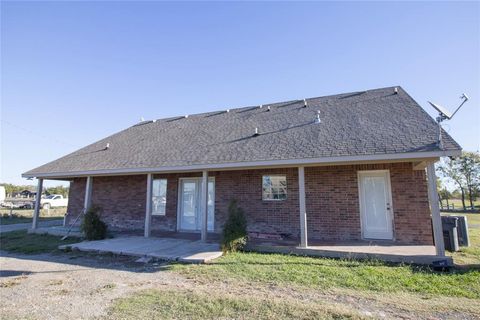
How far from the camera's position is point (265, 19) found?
1070 cm

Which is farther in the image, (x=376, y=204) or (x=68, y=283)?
(x=376, y=204)

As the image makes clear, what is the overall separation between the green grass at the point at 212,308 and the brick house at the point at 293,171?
3.62 meters

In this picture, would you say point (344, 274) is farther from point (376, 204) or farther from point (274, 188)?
point (274, 188)

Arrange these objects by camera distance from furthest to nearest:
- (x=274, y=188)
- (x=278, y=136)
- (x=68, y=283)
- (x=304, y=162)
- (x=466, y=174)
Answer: (x=466, y=174) → (x=274, y=188) → (x=278, y=136) → (x=304, y=162) → (x=68, y=283)

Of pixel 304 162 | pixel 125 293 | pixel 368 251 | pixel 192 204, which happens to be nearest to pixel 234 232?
pixel 304 162

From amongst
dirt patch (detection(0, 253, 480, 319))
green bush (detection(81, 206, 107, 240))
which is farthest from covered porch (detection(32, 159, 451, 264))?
dirt patch (detection(0, 253, 480, 319))

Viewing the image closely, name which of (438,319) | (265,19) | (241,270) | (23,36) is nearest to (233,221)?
(241,270)

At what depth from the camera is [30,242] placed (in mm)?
10281

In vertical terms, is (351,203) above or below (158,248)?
above

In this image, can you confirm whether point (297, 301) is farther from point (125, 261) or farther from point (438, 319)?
point (125, 261)

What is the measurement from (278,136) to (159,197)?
6.18 metres

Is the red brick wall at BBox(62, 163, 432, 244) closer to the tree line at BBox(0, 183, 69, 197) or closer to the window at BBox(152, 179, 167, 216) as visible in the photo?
the window at BBox(152, 179, 167, 216)

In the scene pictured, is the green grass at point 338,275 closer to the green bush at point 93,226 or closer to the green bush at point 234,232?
the green bush at point 234,232

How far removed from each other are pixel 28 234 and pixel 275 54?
548 inches
